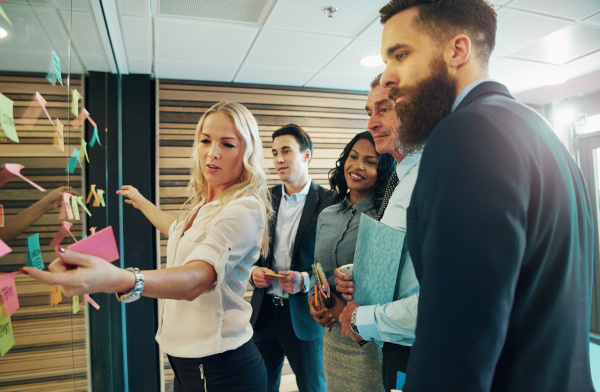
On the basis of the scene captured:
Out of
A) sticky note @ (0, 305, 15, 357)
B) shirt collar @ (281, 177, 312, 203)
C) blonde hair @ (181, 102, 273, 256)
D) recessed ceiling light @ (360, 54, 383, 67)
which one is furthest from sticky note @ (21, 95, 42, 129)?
recessed ceiling light @ (360, 54, 383, 67)

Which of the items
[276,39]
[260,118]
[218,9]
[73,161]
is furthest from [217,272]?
[260,118]

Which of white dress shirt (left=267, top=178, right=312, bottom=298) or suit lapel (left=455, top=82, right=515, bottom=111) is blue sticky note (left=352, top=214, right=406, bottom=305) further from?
white dress shirt (left=267, top=178, right=312, bottom=298)

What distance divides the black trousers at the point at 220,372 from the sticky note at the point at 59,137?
786 millimetres

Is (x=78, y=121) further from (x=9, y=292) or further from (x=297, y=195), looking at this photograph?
(x=297, y=195)

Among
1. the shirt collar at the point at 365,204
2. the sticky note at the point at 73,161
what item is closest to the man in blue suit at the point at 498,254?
the sticky note at the point at 73,161

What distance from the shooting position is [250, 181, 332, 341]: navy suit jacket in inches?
94.6

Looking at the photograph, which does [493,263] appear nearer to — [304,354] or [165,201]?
[304,354]

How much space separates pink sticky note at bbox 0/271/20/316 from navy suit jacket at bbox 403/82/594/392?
74 cm

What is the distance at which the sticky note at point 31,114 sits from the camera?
812 millimetres

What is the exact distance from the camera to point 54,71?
107cm

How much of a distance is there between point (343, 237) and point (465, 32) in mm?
1297

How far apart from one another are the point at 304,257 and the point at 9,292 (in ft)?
6.54

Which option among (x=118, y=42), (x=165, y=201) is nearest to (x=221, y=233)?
(x=118, y=42)

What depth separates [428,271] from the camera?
590mm
